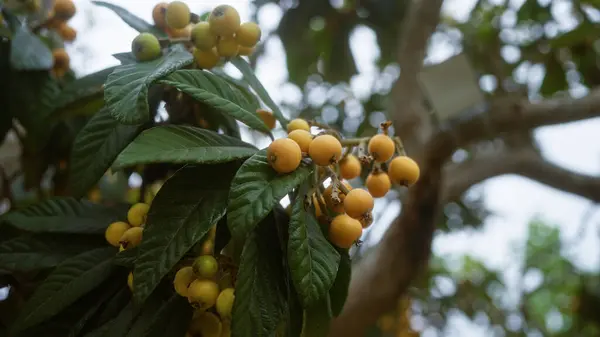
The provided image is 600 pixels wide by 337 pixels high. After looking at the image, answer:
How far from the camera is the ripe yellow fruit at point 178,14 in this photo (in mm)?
697

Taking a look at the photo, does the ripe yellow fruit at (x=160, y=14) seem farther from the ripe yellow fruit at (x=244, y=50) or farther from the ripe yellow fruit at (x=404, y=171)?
the ripe yellow fruit at (x=404, y=171)

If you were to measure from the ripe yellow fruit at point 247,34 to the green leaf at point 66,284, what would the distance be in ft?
1.02

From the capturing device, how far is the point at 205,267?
1.77ft

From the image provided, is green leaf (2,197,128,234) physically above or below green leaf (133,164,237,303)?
below

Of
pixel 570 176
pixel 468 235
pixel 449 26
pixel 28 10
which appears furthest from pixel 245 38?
pixel 468 235

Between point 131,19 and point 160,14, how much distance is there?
44 millimetres

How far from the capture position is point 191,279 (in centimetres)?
56

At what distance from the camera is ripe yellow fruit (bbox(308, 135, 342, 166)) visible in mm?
556

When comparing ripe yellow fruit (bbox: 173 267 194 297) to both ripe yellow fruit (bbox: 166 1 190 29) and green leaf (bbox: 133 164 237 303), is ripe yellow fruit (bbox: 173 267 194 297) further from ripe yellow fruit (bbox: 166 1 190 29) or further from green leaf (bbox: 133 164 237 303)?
ripe yellow fruit (bbox: 166 1 190 29)

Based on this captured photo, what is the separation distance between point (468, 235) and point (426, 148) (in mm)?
1199

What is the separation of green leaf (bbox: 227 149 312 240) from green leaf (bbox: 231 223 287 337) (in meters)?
0.07

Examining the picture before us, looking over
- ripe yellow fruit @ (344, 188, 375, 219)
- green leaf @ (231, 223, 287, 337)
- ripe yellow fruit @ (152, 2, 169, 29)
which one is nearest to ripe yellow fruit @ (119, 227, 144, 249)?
green leaf @ (231, 223, 287, 337)

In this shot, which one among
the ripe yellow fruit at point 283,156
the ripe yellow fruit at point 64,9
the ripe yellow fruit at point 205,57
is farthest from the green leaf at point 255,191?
the ripe yellow fruit at point 64,9

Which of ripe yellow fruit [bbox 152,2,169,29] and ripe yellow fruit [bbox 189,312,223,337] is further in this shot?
ripe yellow fruit [bbox 152,2,169,29]
